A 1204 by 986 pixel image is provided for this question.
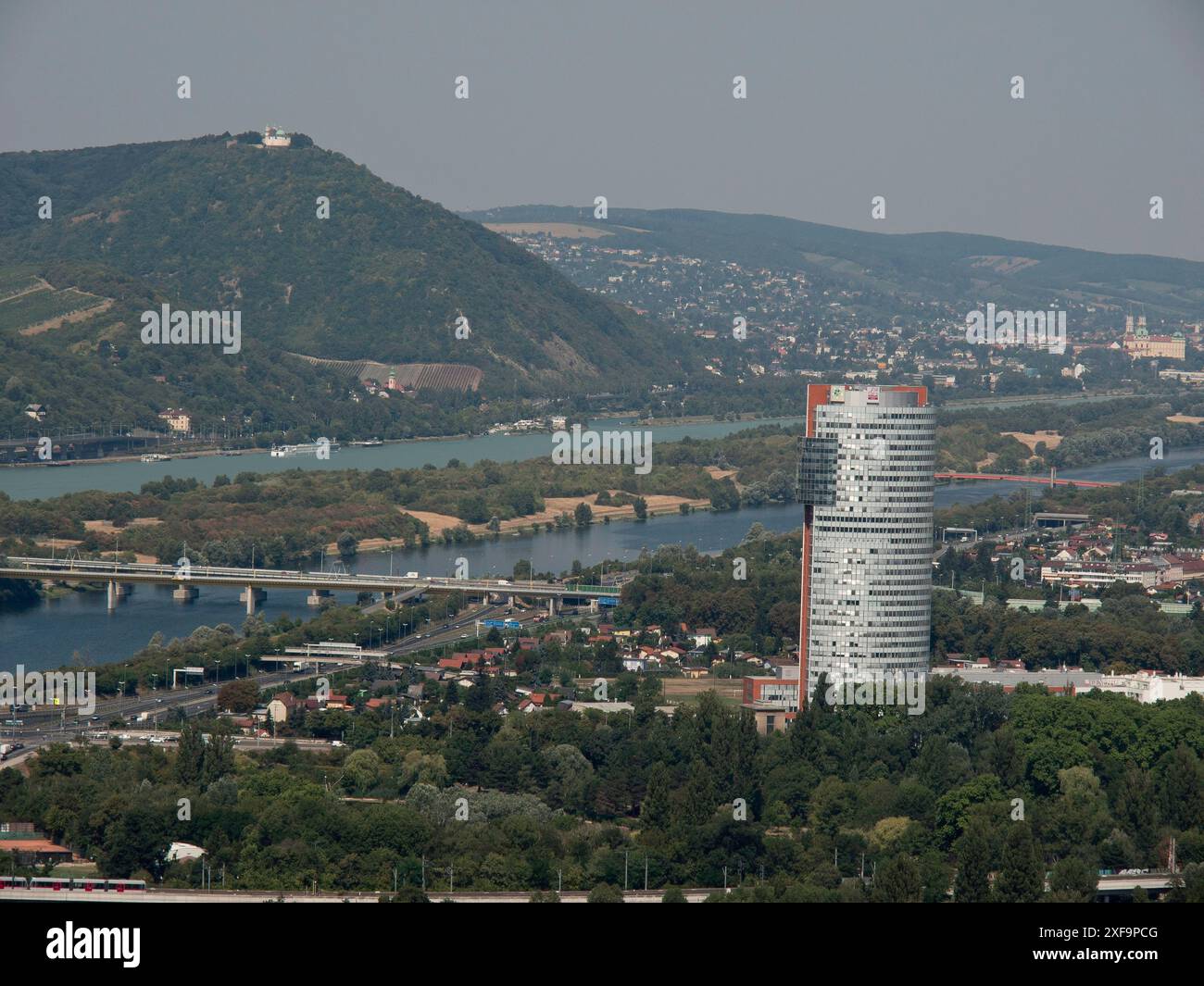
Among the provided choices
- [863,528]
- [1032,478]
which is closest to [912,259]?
[1032,478]

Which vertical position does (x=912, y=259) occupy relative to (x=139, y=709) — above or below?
above

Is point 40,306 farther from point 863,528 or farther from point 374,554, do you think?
point 863,528

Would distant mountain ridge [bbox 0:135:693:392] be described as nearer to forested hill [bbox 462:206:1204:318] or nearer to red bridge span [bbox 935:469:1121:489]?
red bridge span [bbox 935:469:1121:489]

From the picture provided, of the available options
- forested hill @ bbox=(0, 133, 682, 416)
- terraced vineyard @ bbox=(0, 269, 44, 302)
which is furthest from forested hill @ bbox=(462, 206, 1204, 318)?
terraced vineyard @ bbox=(0, 269, 44, 302)

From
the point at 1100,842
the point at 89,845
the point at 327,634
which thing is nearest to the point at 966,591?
the point at 327,634
